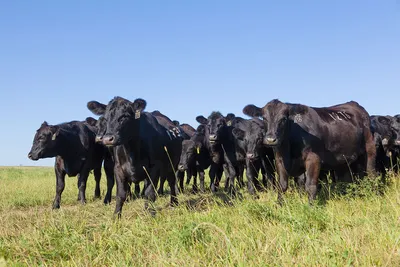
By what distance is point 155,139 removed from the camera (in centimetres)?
795

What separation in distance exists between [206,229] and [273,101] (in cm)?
364

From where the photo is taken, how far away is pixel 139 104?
24.2 ft

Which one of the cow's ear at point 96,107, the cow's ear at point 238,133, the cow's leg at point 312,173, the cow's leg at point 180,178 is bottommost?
the cow's leg at point 180,178

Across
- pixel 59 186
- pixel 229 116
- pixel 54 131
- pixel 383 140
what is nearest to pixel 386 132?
pixel 383 140

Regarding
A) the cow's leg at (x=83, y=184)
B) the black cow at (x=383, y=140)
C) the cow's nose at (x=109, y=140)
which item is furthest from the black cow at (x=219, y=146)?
the cow's nose at (x=109, y=140)

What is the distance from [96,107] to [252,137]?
465 centimetres

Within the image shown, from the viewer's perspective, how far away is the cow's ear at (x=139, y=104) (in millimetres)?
7344

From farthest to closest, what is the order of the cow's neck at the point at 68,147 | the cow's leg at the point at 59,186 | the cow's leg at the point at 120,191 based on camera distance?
1. the cow's neck at the point at 68,147
2. the cow's leg at the point at 59,186
3. the cow's leg at the point at 120,191

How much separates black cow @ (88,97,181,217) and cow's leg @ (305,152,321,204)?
2476 millimetres

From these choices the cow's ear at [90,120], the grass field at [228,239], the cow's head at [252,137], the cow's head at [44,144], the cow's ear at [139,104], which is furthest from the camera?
the cow's ear at [90,120]

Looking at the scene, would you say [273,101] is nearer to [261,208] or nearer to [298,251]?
[261,208]

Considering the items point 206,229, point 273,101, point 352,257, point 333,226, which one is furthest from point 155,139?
point 352,257

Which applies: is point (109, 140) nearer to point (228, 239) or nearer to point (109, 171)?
point (228, 239)

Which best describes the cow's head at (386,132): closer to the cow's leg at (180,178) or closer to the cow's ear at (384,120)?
the cow's ear at (384,120)
